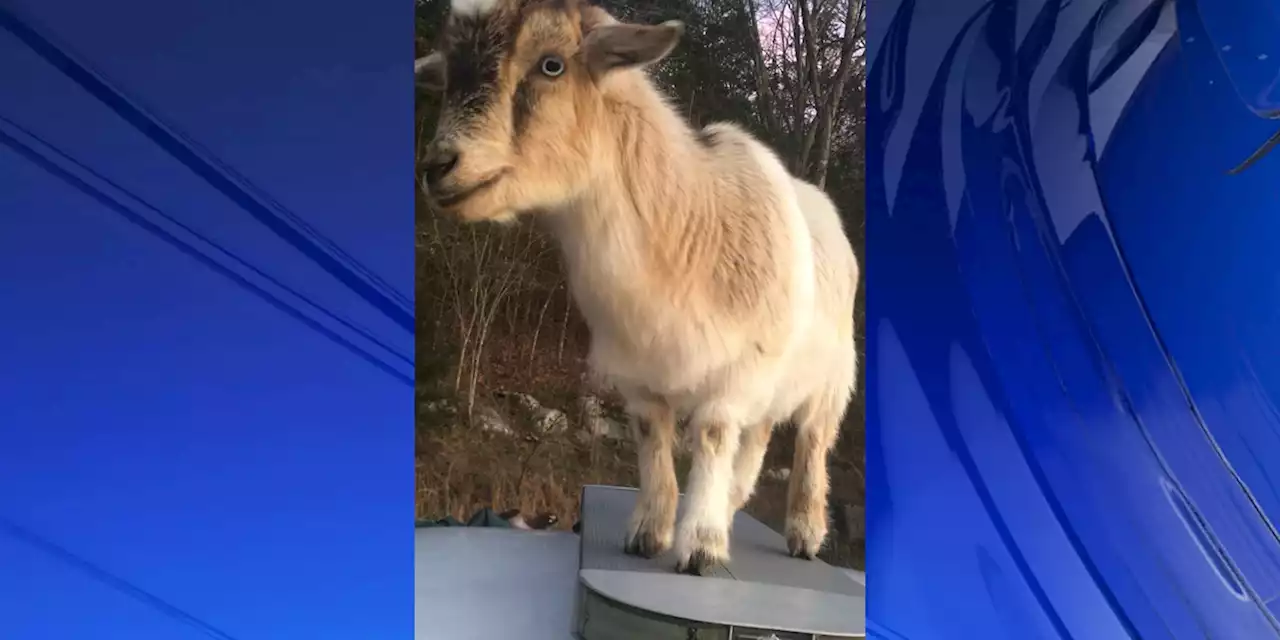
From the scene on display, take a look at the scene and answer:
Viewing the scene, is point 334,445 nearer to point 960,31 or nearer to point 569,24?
point 569,24

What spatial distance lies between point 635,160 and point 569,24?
339 mm

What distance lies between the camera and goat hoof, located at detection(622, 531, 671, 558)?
195 centimetres

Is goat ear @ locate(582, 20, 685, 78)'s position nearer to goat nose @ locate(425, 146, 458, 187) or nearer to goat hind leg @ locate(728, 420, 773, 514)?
goat nose @ locate(425, 146, 458, 187)

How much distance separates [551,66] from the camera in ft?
6.24

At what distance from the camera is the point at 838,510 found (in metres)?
2.05

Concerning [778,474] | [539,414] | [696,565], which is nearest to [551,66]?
[539,414]

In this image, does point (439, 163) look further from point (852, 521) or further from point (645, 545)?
point (852, 521)

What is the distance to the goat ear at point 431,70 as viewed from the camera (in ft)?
6.13

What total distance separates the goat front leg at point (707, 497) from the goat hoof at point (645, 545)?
0.15 ft

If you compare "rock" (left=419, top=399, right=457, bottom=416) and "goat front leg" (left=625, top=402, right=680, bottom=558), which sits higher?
"rock" (left=419, top=399, right=457, bottom=416)

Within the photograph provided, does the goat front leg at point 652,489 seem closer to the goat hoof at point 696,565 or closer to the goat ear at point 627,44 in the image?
the goat hoof at point 696,565

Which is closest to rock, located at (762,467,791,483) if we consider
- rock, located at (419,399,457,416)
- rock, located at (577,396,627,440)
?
rock, located at (577,396,627,440)

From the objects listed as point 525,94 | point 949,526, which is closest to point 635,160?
point 525,94

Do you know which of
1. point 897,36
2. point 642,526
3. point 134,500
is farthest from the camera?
point 897,36
